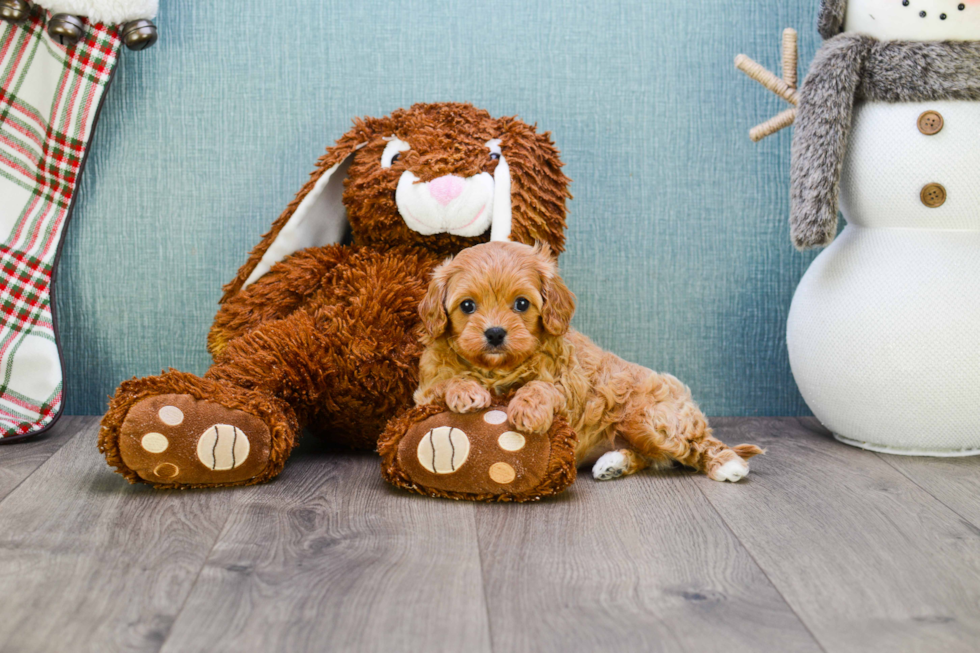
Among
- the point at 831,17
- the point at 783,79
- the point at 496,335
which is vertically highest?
the point at 831,17

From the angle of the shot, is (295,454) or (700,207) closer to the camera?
(295,454)

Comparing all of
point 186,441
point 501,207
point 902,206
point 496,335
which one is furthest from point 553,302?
point 902,206

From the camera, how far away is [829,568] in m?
1.02

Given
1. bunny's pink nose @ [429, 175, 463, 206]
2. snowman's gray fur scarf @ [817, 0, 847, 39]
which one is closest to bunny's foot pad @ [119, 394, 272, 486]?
bunny's pink nose @ [429, 175, 463, 206]

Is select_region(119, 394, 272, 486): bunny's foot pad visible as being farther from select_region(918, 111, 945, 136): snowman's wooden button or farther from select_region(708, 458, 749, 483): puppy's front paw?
select_region(918, 111, 945, 136): snowman's wooden button

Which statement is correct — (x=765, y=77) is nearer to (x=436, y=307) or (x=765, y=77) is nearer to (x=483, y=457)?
(x=436, y=307)

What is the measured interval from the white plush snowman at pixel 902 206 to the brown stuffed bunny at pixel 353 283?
18.1 inches

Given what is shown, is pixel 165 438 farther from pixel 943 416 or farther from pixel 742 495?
pixel 943 416

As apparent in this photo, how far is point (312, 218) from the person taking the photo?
1.50 metres

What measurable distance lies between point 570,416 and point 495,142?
0.48 metres

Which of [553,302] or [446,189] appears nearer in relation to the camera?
[553,302]

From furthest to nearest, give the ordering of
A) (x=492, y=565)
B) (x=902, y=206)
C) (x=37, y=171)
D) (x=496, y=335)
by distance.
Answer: (x=37, y=171), (x=902, y=206), (x=496, y=335), (x=492, y=565)

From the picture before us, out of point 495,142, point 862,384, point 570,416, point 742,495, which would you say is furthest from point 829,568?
point 495,142

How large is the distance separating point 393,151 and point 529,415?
524mm
